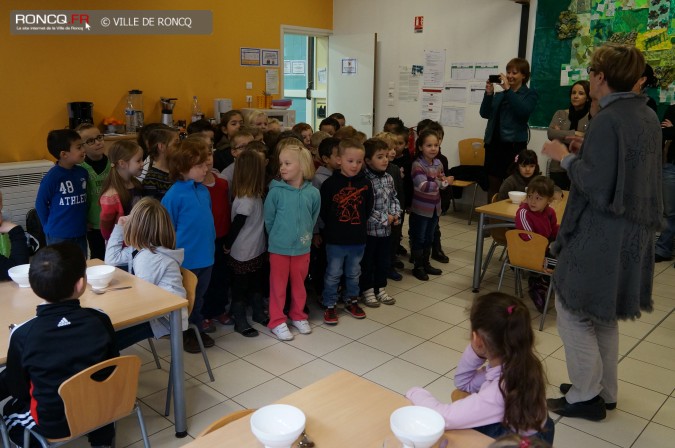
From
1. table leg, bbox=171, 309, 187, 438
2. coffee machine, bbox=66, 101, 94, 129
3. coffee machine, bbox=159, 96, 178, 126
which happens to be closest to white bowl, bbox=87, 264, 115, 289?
table leg, bbox=171, 309, 187, 438

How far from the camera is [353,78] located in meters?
8.21

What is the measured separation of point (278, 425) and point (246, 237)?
7.14 feet

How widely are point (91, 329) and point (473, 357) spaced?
4.28 ft

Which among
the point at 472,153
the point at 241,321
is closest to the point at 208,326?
the point at 241,321

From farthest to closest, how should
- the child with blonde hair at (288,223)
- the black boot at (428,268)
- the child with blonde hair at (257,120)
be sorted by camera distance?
1. the child with blonde hair at (257,120)
2. the black boot at (428,268)
3. the child with blonde hair at (288,223)

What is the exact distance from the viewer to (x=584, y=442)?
2668 millimetres

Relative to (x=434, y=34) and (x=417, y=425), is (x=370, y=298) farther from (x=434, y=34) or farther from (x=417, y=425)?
(x=434, y=34)

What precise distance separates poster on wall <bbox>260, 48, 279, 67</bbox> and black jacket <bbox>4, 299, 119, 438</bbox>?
6.26 metres

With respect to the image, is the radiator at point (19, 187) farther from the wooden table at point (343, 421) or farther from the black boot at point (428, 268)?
the wooden table at point (343, 421)

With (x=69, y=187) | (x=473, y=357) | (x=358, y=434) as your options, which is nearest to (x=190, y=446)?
(x=358, y=434)

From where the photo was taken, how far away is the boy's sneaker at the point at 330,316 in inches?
155

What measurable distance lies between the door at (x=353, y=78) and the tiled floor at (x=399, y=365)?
4199 millimetres

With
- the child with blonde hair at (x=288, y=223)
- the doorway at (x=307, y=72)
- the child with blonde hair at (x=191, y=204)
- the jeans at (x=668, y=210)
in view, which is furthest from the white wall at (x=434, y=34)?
the child with blonde hair at (x=191, y=204)

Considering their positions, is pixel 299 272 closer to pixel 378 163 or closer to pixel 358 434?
pixel 378 163
